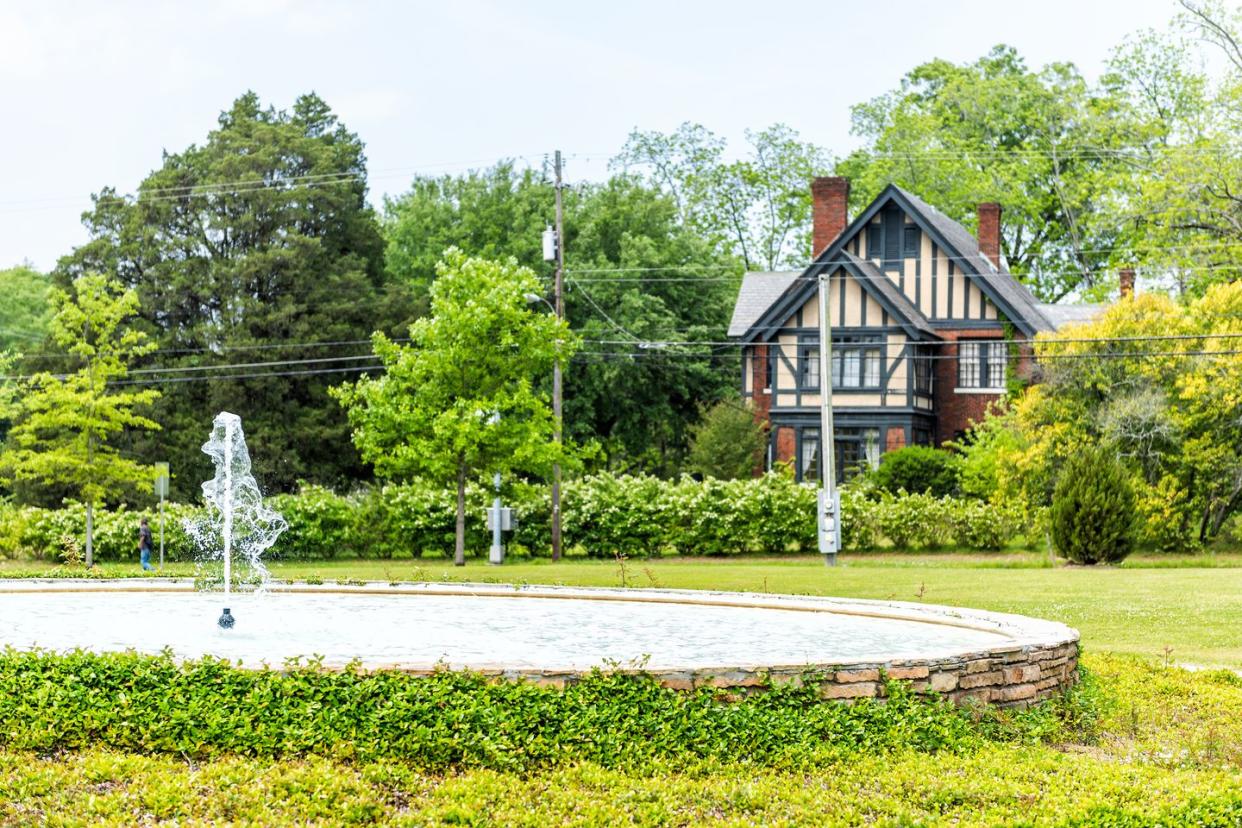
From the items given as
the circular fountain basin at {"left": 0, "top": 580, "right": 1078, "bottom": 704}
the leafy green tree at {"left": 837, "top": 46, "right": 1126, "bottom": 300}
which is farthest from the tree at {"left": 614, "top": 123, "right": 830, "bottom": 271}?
the circular fountain basin at {"left": 0, "top": 580, "right": 1078, "bottom": 704}

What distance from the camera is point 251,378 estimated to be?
48.0m

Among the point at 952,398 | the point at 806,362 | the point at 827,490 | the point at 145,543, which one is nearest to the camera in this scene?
the point at 827,490

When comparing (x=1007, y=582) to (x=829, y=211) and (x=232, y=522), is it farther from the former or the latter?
(x=829, y=211)

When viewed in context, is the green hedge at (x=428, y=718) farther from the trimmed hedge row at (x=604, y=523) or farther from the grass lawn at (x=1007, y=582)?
the trimmed hedge row at (x=604, y=523)

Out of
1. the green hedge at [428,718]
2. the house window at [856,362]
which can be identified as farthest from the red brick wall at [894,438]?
the green hedge at [428,718]

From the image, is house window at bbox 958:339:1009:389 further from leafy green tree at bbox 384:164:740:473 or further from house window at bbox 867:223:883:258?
leafy green tree at bbox 384:164:740:473

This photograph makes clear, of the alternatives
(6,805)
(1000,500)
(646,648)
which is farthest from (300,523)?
(6,805)

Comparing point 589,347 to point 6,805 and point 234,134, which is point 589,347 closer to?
point 234,134

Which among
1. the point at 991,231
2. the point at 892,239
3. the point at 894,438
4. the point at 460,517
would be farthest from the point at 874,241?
the point at 460,517

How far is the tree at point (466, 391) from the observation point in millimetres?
34562

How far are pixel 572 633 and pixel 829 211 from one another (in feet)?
127

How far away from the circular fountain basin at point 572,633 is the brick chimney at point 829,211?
33.2 m

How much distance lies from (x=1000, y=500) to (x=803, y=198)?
97.5 feet

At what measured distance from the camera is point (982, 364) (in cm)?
4819
